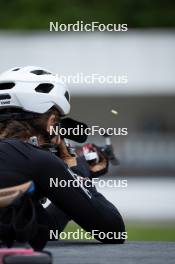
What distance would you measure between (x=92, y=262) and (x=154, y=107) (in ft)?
50.3

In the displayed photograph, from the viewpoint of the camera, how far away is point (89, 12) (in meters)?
21.1

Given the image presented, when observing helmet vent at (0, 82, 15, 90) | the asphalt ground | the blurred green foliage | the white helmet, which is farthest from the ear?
the blurred green foliage

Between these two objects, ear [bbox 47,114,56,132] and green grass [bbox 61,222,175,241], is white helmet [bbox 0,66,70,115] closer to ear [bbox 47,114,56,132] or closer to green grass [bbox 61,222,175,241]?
ear [bbox 47,114,56,132]

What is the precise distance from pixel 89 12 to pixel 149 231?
6852mm

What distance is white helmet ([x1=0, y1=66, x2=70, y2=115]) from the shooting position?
545 centimetres

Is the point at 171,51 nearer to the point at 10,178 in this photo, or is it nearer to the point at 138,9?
the point at 138,9

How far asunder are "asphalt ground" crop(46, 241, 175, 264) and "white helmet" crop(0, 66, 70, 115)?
676 millimetres

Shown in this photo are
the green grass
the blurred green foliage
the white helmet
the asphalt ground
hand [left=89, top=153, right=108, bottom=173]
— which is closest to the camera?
the asphalt ground

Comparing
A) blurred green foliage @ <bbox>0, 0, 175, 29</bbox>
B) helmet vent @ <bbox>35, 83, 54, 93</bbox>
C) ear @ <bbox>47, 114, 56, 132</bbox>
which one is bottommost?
blurred green foliage @ <bbox>0, 0, 175, 29</bbox>

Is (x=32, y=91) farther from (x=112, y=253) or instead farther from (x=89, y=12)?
(x=89, y=12)

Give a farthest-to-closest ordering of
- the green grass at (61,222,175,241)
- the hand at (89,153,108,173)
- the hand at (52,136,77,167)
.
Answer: the green grass at (61,222,175,241) < the hand at (89,153,108,173) < the hand at (52,136,77,167)

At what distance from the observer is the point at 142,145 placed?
62.4 ft

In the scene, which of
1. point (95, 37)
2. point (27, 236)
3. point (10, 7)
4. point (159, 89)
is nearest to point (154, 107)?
point (159, 89)

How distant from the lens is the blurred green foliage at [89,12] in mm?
20844
